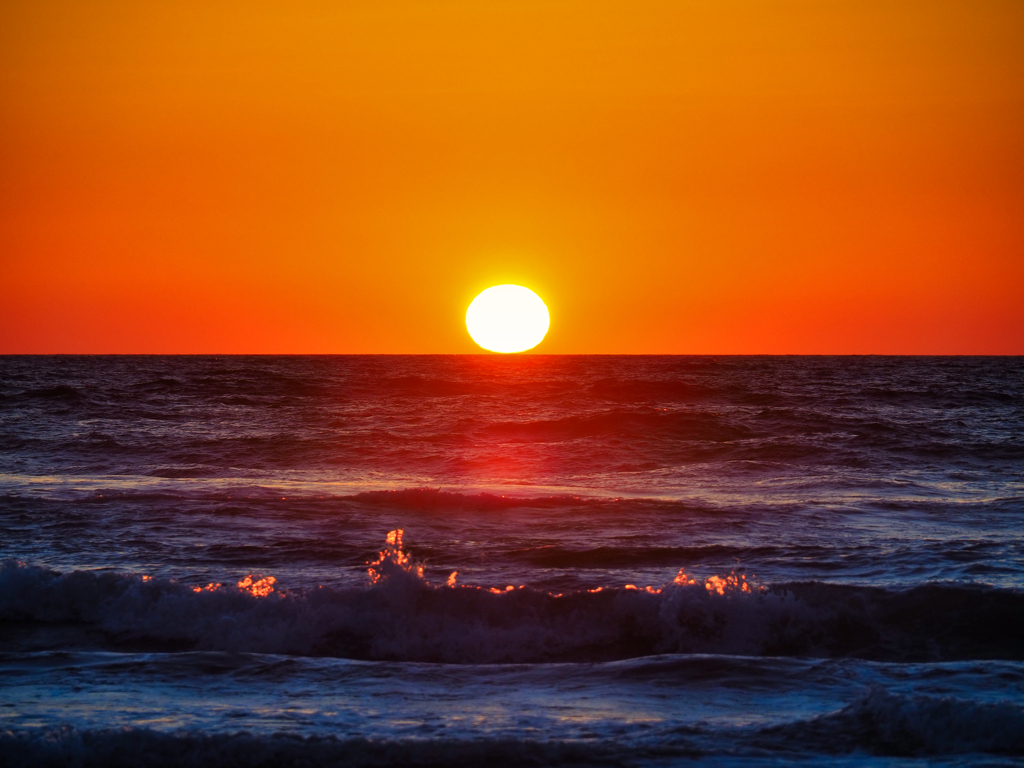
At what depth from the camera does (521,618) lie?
7746mm

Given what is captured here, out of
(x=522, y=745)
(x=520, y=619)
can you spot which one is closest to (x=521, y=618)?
(x=520, y=619)

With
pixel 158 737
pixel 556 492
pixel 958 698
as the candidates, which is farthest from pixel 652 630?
pixel 556 492

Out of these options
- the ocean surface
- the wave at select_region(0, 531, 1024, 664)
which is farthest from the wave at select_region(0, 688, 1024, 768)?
the wave at select_region(0, 531, 1024, 664)

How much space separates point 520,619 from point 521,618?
0.02m

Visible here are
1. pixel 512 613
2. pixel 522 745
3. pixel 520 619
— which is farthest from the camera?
pixel 512 613

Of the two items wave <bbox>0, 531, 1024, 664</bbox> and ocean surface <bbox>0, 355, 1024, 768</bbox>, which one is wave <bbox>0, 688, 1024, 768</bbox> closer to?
ocean surface <bbox>0, 355, 1024, 768</bbox>

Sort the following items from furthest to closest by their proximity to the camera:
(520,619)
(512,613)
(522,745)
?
(512,613) → (520,619) → (522,745)

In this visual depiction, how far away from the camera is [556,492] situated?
14508mm

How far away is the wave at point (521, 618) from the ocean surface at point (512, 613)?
3 cm

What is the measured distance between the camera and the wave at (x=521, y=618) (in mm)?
7242

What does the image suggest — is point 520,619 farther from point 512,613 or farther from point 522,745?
point 522,745

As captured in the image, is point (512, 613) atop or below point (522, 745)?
atop

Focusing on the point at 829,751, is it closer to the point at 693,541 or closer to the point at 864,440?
the point at 693,541

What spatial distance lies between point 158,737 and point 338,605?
281 centimetres
